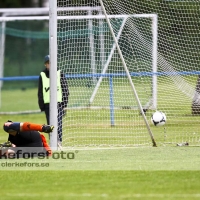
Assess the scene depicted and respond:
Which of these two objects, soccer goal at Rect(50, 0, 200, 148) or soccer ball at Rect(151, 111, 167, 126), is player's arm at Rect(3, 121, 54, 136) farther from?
soccer ball at Rect(151, 111, 167, 126)

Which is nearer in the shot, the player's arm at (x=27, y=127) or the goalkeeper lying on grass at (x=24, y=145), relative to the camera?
the player's arm at (x=27, y=127)

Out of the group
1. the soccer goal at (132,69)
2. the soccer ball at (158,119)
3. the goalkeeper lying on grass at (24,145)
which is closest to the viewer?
the goalkeeper lying on grass at (24,145)

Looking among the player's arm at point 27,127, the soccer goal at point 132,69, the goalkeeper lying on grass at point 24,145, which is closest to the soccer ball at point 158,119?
the soccer goal at point 132,69

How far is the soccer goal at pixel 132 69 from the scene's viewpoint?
16.0 meters

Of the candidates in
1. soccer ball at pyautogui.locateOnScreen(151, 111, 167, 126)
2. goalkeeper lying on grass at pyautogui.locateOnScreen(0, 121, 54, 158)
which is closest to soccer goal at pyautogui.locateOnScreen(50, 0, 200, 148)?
soccer ball at pyautogui.locateOnScreen(151, 111, 167, 126)

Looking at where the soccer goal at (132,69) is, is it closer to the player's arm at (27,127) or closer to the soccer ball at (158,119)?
the soccer ball at (158,119)

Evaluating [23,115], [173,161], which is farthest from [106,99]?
[23,115]

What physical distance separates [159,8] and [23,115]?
8.66 meters

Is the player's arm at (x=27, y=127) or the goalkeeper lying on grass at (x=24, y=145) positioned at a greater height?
the player's arm at (x=27, y=127)

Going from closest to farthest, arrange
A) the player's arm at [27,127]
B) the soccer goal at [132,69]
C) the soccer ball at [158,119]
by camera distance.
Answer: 1. the player's arm at [27,127]
2. the soccer ball at [158,119]
3. the soccer goal at [132,69]

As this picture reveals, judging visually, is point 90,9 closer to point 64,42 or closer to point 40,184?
point 64,42

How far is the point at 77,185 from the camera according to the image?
1073 cm

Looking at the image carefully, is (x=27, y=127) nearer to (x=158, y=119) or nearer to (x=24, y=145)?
(x=24, y=145)

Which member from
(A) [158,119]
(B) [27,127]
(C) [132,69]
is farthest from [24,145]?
(C) [132,69]
